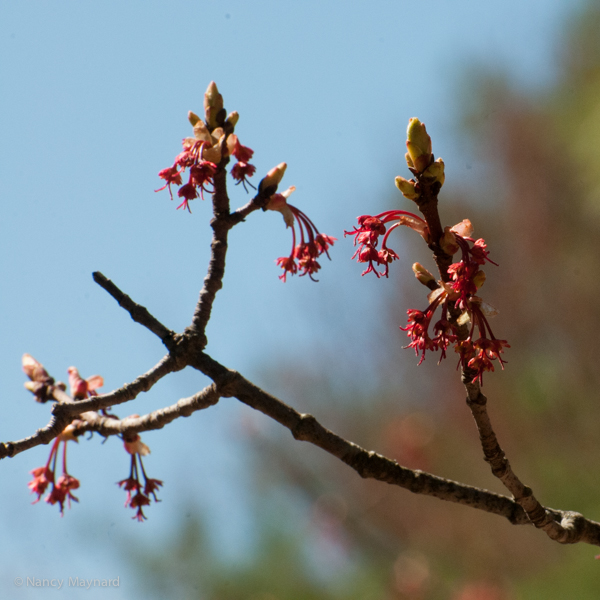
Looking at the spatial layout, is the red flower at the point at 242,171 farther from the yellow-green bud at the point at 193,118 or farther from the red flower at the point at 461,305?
the red flower at the point at 461,305

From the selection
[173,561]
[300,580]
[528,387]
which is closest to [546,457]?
[528,387]

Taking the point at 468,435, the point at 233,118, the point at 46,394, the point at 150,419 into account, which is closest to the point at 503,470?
the point at 150,419

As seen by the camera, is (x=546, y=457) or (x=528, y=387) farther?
(x=528, y=387)

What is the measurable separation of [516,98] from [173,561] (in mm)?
6807

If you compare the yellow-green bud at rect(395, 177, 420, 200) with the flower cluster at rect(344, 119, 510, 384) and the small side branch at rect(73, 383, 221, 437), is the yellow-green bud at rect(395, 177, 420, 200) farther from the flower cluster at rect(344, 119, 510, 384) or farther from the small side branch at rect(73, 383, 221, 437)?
the small side branch at rect(73, 383, 221, 437)

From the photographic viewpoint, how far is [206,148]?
1152 millimetres

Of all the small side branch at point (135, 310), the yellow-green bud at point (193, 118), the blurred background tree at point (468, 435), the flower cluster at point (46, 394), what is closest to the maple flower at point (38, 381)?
the flower cluster at point (46, 394)

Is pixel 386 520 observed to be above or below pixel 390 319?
below

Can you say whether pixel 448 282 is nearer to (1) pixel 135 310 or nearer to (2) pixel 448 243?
(2) pixel 448 243

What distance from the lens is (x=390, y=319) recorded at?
7613mm

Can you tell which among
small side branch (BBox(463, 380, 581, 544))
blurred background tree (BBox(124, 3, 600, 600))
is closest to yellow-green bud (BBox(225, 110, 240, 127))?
small side branch (BBox(463, 380, 581, 544))

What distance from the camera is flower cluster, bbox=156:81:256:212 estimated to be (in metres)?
1.14

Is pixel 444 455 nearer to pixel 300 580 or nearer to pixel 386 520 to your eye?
pixel 386 520

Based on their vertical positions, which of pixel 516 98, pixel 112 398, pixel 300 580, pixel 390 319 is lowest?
pixel 112 398
